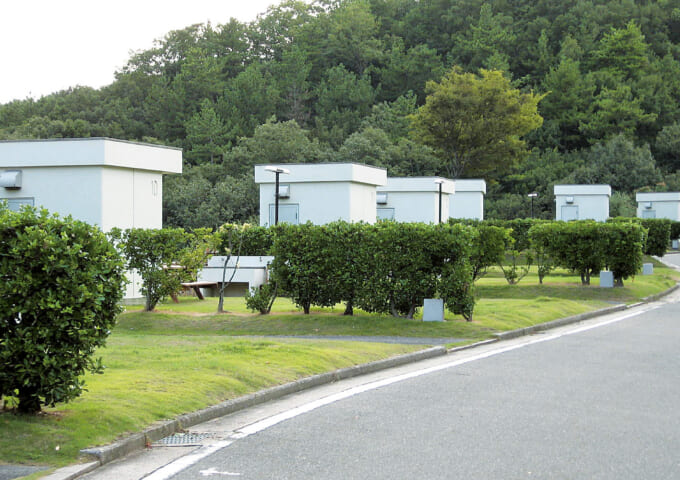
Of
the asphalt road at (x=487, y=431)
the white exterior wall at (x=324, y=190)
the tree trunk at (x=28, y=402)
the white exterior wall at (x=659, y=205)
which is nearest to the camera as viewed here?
the asphalt road at (x=487, y=431)

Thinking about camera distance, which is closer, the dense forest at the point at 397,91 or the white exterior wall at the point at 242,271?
the white exterior wall at the point at 242,271

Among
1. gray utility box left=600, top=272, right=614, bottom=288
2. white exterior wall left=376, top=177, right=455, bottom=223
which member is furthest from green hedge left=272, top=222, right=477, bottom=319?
white exterior wall left=376, top=177, right=455, bottom=223

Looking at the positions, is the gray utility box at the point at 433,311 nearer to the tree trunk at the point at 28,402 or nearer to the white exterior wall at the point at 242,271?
the white exterior wall at the point at 242,271

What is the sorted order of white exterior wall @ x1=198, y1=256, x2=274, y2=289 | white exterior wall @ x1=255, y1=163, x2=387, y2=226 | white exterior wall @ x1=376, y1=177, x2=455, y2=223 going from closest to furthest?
white exterior wall @ x1=198, y1=256, x2=274, y2=289
white exterior wall @ x1=255, y1=163, x2=387, y2=226
white exterior wall @ x1=376, y1=177, x2=455, y2=223

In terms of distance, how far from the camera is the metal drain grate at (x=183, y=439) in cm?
739

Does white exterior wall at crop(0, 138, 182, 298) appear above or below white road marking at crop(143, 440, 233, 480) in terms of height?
above

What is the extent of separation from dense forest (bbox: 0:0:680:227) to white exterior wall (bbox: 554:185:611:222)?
13.7 metres

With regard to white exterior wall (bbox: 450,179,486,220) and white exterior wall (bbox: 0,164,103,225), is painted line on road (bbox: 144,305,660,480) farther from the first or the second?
white exterior wall (bbox: 450,179,486,220)

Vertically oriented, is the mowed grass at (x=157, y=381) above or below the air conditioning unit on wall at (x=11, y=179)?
below

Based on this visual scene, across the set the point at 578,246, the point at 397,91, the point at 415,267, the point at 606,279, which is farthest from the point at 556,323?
the point at 397,91

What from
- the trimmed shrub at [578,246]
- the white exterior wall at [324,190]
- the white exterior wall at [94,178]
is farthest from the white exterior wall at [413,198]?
the white exterior wall at [94,178]

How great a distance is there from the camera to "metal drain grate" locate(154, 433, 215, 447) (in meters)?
7.39

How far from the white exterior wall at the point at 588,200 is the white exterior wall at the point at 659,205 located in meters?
10.1

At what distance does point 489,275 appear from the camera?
3325 cm
